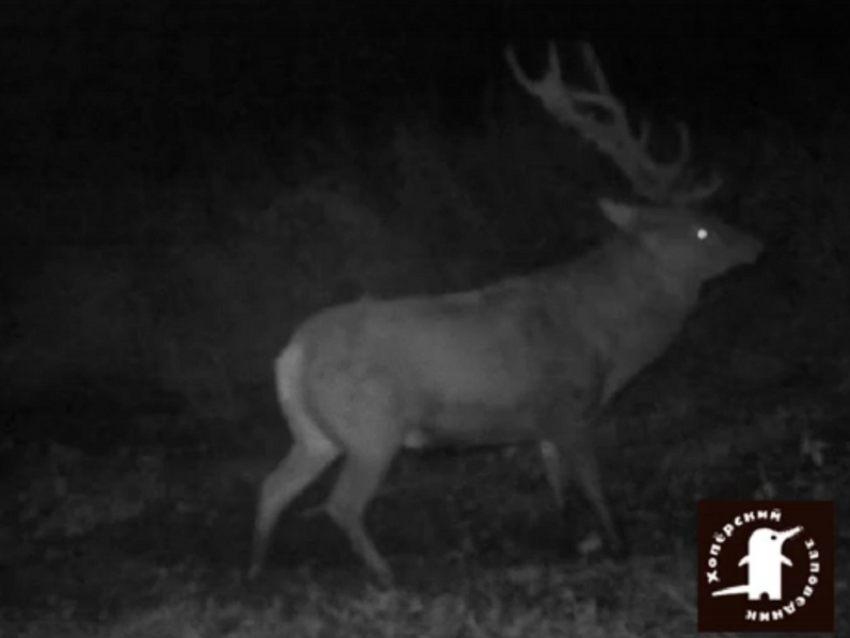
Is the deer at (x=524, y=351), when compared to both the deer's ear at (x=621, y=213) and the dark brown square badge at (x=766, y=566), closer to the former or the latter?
the deer's ear at (x=621, y=213)

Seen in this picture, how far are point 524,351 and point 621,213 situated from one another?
55cm

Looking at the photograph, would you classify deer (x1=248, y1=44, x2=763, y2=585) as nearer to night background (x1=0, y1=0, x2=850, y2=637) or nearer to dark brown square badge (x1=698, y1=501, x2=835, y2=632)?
night background (x1=0, y1=0, x2=850, y2=637)

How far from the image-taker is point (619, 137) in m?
4.57

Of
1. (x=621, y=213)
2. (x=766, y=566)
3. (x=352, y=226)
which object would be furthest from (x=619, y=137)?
(x=766, y=566)

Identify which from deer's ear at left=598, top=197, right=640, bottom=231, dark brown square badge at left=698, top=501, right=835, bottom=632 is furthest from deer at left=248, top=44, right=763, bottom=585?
dark brown square badge at left=698, top=501, right=835, bottom=632

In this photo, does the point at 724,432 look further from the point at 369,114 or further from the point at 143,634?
the point at 143,634

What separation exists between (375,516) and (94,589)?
897mm

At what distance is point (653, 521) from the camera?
4.55 meters

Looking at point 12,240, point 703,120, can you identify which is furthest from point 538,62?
point 12,240

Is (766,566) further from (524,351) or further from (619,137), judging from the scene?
(619,137)

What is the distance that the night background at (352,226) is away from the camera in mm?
4637

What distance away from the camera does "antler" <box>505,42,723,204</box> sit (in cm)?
456

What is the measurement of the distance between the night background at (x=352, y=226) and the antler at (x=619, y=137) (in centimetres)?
7

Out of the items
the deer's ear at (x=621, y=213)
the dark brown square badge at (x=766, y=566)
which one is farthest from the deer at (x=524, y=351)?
the dark brown square badge at (x=766, y=566)
